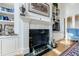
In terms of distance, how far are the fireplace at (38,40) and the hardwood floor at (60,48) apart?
155 millimetres

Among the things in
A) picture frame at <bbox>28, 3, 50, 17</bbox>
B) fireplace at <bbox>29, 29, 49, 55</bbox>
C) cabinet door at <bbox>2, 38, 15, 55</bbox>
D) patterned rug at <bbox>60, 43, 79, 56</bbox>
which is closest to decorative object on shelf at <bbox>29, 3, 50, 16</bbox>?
picture frame at <bbox>28, 3, 50, 17</bbox>

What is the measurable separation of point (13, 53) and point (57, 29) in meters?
0.98

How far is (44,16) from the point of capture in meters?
2.65

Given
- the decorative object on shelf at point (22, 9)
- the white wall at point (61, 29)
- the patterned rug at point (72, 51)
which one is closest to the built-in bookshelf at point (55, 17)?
the white wall at point (61, 29)

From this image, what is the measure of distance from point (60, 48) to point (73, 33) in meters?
0.40

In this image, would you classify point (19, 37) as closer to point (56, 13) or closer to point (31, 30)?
point (31, 30)

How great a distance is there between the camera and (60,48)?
261 cm

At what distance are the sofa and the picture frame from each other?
542mm

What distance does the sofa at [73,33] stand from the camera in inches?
101

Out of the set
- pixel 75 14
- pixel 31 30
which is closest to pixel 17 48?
pixel 31 30

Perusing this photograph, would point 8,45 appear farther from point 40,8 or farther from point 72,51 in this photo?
point 72,51

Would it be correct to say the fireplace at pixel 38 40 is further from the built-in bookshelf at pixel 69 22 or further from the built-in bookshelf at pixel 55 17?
the built-in bookshelf at pixel 69 22

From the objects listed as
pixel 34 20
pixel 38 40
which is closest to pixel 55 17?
pixel 34 20

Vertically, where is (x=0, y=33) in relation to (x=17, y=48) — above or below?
above
